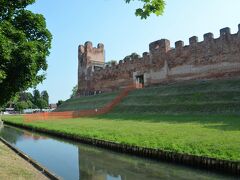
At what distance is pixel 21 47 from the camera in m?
11.3

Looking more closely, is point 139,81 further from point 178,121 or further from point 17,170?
point 17,170

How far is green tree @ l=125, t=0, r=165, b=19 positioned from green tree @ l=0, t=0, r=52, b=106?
5.03 meters

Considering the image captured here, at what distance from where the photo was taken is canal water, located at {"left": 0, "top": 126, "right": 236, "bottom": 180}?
34.2ft

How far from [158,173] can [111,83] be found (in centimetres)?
3456

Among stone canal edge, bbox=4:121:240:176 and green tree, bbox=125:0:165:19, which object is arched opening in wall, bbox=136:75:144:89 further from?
green tree, bbox=125:0:165:19

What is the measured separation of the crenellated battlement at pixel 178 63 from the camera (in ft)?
93.4

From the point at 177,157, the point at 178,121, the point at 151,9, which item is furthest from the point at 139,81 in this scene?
the point at 151,9

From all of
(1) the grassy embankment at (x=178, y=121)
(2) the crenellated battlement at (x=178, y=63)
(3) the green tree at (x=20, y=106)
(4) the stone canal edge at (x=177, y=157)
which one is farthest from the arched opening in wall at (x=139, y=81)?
(3) the green tree at (x=20, y=106)

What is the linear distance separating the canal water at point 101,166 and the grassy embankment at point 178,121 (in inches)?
26.5

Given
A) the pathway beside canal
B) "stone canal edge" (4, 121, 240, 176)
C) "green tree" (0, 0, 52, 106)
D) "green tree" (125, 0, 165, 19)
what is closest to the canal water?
"stone canal edge" (4, 121, 240, 176)

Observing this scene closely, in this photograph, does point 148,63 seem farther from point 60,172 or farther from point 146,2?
point 146,2

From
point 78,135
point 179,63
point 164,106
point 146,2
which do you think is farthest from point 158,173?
point 179,63

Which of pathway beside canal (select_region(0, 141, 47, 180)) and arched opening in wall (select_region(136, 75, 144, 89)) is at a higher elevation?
arched opening in wall (select_region(136, 75, 144, 89))

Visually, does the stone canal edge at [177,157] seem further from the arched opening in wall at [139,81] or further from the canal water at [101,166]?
the arched opening in wall at [139,81]
